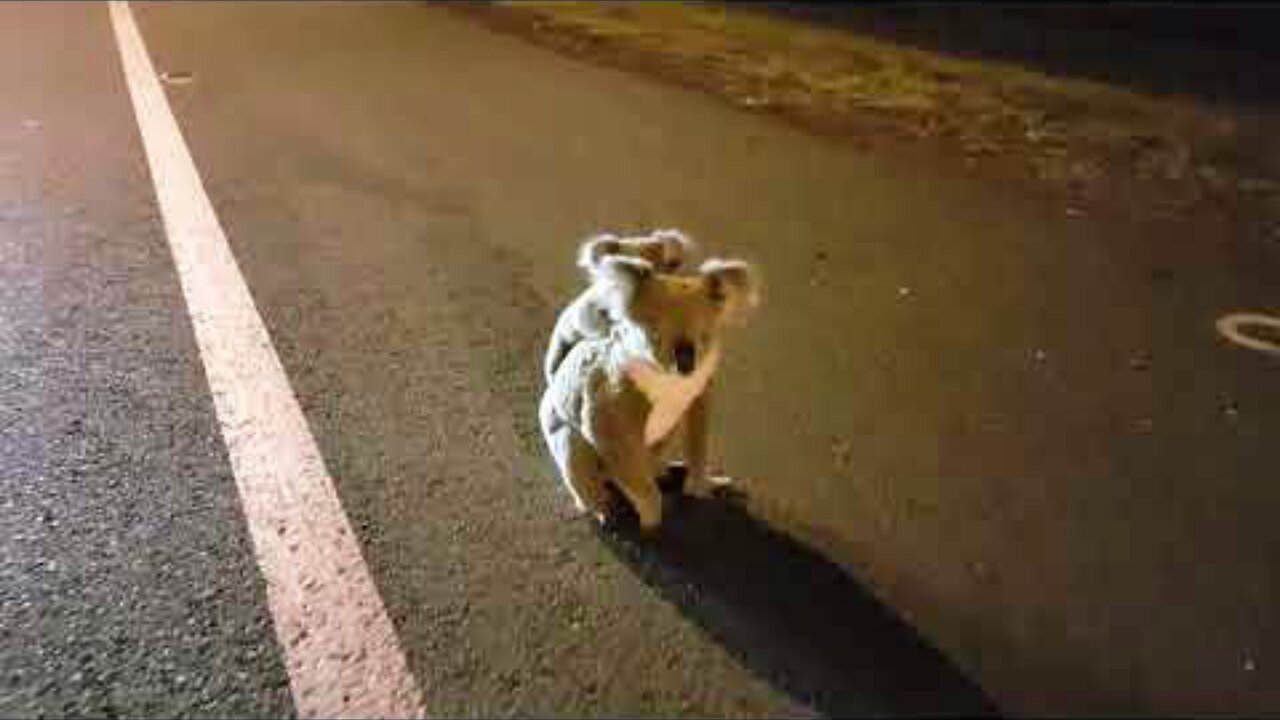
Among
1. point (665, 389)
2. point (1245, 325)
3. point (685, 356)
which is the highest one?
point (685, 356)

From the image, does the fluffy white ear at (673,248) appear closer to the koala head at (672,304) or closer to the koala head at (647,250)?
the koala head at (647,250)

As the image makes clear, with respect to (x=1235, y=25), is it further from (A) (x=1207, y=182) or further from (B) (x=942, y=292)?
(B) (x=942, y=292)

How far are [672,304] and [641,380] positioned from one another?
221mm


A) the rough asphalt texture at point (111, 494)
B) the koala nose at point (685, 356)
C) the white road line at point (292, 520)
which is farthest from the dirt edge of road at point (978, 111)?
the rough asphalt texture at point (111, 494)

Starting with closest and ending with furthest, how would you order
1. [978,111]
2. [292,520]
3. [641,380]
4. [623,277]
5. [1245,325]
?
[623,277]
[641,380]
[292,520]
[1245,325]
[978,111]

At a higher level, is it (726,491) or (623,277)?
(623,277)

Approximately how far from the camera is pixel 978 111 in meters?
7.12

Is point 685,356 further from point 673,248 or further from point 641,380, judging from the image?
point 673,248

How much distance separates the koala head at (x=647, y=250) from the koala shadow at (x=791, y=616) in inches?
30.1

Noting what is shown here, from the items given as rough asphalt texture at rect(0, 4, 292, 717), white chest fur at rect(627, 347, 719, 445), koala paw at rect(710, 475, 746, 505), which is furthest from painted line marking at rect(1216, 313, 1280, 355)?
rough asphalt texture at rect(0, 4, 292, 717)

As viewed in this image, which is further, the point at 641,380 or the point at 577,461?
the point at 577,461

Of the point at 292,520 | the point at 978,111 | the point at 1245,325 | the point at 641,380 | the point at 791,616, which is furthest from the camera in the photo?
the point at 978,111

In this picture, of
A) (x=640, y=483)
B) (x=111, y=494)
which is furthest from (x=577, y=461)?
(x=111, y=494)

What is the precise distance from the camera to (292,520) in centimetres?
285
